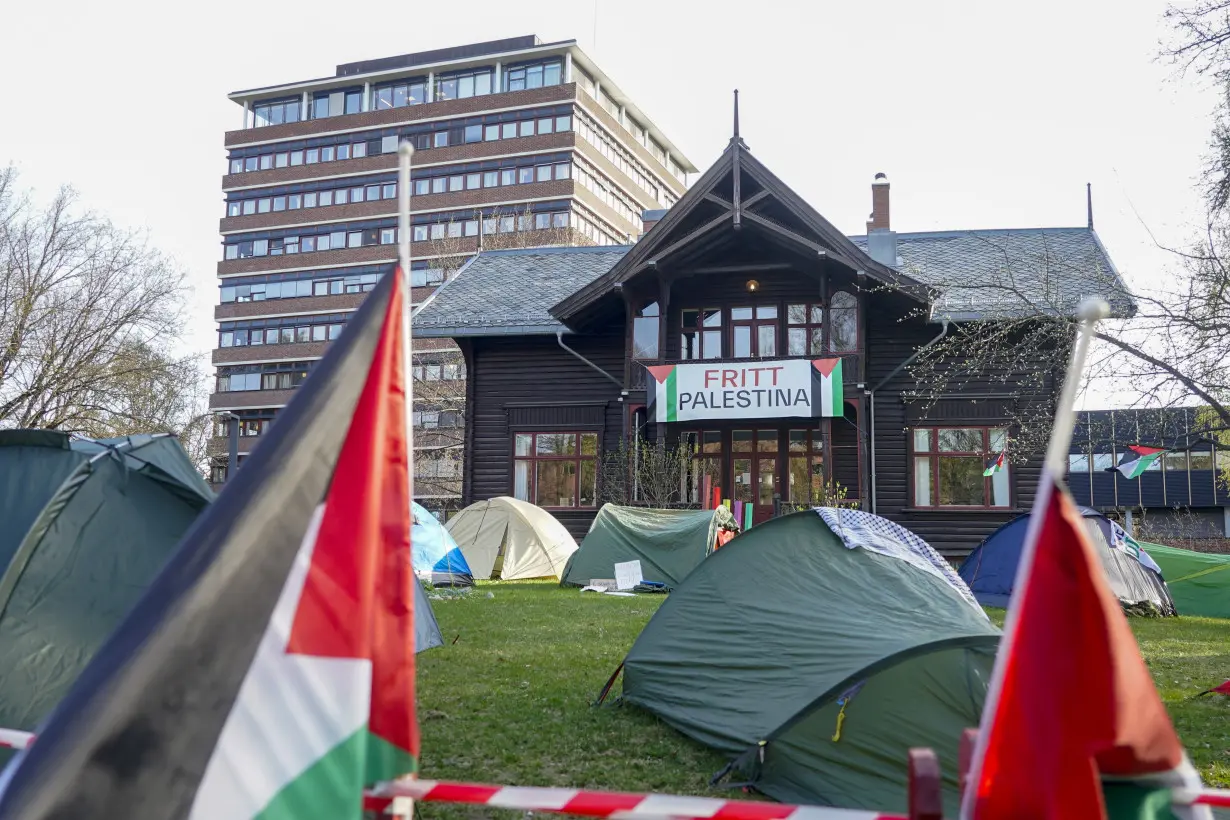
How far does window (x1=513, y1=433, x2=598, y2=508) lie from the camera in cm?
2336

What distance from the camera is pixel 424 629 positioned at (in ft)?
32.0

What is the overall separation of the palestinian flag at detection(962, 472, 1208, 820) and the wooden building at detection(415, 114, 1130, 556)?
57.2 feet

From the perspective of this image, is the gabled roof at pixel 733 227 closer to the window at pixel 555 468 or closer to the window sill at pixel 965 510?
the window at pixel 555 468

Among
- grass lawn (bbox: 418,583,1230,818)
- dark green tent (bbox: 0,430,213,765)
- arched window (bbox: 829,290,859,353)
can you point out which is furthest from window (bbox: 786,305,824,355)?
dark green tent (bbox: 0,430,213,765)

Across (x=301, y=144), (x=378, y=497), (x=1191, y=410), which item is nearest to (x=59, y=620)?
(x=378, y=497)

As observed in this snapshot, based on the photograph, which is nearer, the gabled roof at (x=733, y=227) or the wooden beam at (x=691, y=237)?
the gabled roof at (x=733, y=227)

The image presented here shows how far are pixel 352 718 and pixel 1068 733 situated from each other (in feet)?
5.07

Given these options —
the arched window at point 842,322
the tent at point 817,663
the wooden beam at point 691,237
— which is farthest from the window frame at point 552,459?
the tent at point 817,663

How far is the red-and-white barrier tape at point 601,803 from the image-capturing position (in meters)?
2.49

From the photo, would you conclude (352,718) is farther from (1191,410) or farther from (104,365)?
(104,365)

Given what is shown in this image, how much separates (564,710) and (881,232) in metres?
18.7

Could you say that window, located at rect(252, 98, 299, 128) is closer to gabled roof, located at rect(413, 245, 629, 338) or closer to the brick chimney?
gabled roof, located at rect(413, 245, 629, 338)

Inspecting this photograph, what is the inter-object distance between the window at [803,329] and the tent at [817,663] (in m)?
15.3

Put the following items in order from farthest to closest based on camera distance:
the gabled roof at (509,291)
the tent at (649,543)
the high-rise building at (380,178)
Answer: the high-rise building at (380,178), the gabled roof at (509,291), the tent at (649,543)
